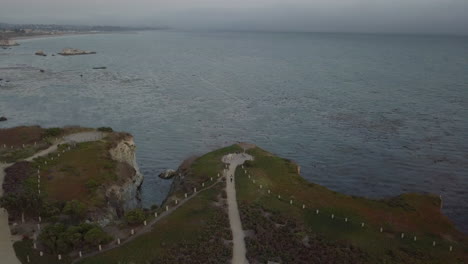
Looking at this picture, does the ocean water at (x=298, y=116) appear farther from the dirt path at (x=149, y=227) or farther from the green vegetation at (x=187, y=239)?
the green vegetation at (x=187, y=239)

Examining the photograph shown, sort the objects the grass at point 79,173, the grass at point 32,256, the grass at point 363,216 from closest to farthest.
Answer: the grass at point 32,256, the grass at point 363,216, the grass at point 79,173

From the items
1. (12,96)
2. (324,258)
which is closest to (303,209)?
(324,258)

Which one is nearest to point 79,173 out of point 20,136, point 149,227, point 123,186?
point 123,186

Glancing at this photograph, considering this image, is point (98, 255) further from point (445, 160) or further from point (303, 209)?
point (445, 160)

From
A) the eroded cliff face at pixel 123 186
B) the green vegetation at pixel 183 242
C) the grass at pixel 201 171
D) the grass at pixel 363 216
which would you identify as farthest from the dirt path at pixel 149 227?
the grass at pixel 363 216

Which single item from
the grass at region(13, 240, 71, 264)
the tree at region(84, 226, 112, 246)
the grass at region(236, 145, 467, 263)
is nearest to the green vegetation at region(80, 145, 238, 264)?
the tree at region(84, 226, 112, 246)

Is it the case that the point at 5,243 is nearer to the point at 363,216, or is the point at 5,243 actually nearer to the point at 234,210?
the point at 234,210
